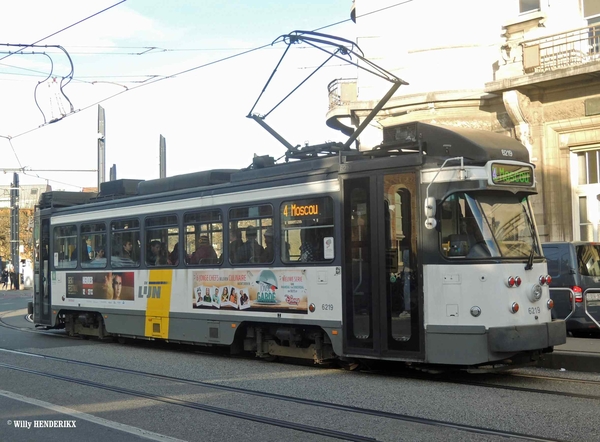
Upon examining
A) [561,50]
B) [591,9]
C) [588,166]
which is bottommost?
[588,166]

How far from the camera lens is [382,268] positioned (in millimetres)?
10117

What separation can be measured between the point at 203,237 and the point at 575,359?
600 cm

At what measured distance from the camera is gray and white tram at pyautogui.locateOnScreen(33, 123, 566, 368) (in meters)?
9.62

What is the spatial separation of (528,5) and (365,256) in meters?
11.4

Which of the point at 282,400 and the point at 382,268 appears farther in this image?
the point at 382,268

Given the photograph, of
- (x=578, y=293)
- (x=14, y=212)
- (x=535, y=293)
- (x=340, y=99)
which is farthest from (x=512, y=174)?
(x=14, y=212)

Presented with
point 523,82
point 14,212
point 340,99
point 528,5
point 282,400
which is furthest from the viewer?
point 14,212

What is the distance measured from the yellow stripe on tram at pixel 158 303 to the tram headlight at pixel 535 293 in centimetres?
635

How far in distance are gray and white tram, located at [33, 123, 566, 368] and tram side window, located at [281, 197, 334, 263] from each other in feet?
0.07

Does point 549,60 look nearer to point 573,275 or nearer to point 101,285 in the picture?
point 573,275

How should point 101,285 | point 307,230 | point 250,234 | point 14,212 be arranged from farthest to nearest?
point 14,212
point 101,285
point 250,234
point 307,230

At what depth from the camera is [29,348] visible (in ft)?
49.3

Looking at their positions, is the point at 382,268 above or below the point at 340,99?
below

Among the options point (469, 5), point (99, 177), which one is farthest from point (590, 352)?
point (99, 177)
